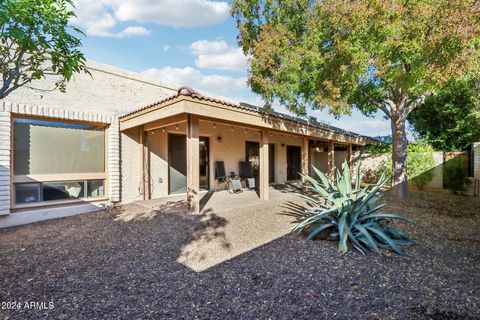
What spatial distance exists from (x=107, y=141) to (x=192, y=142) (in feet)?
10.0

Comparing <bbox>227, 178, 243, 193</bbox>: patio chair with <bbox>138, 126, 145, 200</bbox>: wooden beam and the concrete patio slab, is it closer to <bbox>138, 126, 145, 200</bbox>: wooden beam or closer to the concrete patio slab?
the concrete patio slab

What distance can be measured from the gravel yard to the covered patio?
7.37 feet

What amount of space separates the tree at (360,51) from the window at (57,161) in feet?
18.4

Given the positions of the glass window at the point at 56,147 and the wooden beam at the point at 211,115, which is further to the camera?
the glass window at the point at 56,147

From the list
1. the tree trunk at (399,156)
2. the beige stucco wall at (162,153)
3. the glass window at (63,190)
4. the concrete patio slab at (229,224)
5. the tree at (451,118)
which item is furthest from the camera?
the tree at (451,118)

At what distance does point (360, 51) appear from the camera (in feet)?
18.5

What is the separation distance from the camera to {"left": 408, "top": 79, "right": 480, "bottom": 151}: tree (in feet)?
34.9

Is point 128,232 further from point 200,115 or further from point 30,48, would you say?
point 30,48

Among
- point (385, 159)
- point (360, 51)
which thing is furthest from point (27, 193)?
point (385, 159)

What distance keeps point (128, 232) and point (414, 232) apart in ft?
18.2

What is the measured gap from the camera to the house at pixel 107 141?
213 inches

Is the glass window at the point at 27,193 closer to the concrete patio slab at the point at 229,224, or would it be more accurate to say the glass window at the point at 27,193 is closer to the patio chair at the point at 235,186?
the concrete patio slab at the point at 229,224

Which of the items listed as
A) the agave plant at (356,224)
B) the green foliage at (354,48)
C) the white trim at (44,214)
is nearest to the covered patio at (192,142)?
the white trim at (44,214)

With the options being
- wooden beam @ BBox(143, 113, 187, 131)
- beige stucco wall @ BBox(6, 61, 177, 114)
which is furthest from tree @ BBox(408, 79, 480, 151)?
beige stucco wall @ BBox(6, 61, 177, 114)
